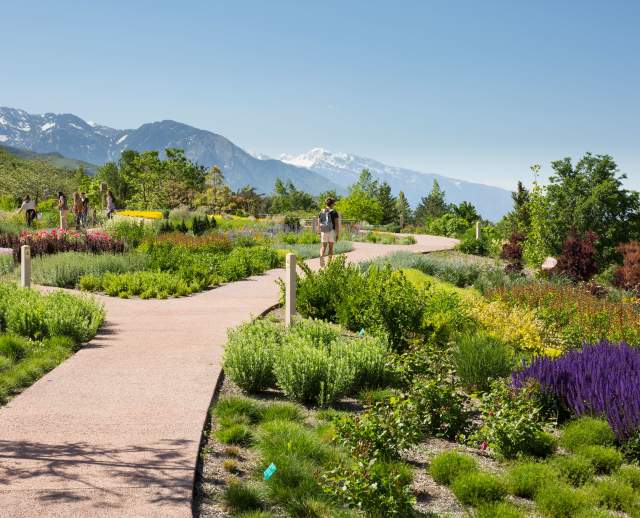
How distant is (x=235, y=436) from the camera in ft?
17.1

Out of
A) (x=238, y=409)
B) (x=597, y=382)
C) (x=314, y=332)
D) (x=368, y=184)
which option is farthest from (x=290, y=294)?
(x=368, y=184)

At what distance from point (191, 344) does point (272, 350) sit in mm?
1895

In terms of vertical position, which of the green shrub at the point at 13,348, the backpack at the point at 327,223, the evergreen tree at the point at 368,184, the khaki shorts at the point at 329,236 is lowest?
the green shrub at the point at 13,348

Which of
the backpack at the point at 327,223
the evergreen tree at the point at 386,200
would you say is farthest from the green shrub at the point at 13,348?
the evergreen tree at the point at 386,200

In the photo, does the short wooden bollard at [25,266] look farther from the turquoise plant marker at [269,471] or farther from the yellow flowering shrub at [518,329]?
the turquoise plant marker at [269,471]

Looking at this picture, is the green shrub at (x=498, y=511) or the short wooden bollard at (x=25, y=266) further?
the short wooden bollard at (x=25, y=266)

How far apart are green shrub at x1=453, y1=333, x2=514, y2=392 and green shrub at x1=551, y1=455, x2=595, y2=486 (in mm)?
1907

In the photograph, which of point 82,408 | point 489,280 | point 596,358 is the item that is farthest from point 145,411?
point 489,280

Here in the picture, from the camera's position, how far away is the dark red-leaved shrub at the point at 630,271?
44.2ft

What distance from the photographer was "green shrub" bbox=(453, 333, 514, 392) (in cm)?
670

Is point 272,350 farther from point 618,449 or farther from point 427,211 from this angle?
point 427,211

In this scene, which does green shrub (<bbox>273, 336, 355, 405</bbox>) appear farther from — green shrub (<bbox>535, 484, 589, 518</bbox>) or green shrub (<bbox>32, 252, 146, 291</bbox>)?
green shrub (<bbox>32, 252, 146, 291</bbox>)

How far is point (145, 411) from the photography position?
570 cm

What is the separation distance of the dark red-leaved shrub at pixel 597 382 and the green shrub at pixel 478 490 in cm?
129
